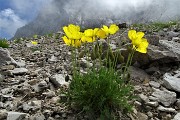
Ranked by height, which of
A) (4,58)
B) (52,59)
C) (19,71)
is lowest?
(19,71)

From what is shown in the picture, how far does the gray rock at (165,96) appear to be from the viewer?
6.55 metres

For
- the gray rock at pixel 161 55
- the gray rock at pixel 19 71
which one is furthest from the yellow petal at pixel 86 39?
the gray rock at pixel 19 71

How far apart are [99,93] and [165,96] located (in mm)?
1624

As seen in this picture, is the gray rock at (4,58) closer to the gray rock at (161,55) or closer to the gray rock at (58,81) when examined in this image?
the gray rock at (58,81)

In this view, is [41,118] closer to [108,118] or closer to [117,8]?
[108,118]

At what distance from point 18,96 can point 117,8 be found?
139 metres

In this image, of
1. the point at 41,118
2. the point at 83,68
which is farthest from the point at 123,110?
the point at 83,68

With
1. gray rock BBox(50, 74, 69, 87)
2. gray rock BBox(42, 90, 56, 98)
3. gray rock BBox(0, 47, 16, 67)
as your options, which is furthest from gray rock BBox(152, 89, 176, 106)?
gray rock BBox(0, 47, 16, 67)

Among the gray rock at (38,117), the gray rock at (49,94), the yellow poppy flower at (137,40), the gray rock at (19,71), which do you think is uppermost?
the yellow poppy flower at (137,40)

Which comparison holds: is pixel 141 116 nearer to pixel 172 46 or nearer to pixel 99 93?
pixel 99 93

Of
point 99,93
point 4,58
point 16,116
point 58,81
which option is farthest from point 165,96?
point 4,58

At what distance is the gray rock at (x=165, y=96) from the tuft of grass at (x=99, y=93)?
1098 millimetres

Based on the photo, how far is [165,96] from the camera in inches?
262

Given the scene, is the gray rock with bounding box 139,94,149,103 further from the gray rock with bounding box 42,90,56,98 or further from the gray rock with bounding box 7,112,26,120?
the gray rock with bounding box 7,112,26,120
